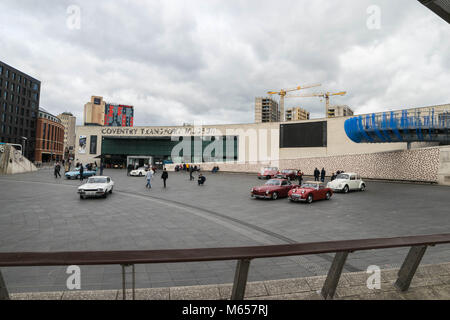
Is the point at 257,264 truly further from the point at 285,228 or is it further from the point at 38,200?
the point at 38,200

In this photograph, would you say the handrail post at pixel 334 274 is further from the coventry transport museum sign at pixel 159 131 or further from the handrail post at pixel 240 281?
the coventry transport museum sign at pixel 159 131

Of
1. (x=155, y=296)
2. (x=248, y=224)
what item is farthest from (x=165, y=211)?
(x=155, y=296)

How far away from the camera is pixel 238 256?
2729 millimetres

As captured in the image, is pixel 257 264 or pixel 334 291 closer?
pixel 334 291

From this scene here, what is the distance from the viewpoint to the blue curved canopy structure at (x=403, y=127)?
78.2 ft

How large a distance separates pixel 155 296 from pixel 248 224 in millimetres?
7014

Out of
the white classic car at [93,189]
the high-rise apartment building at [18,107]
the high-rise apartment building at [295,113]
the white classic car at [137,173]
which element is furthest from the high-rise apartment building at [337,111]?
the white classic car at [93,189]

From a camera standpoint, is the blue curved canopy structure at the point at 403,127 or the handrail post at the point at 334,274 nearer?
the handrail post at the point at 334,274

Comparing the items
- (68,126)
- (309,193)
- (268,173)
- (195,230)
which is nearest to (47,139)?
(68,126)

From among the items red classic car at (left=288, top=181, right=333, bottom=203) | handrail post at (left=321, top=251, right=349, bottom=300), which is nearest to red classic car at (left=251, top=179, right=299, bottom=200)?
red classic car at (left=288, top=181, right=333, bottom=203)

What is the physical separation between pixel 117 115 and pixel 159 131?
126 m

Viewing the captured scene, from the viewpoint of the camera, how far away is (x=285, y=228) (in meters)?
9.33

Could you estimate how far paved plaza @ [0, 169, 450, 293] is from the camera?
5074 millimetres

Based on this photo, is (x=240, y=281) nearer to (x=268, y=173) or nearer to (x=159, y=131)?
(x=268, y=173)
